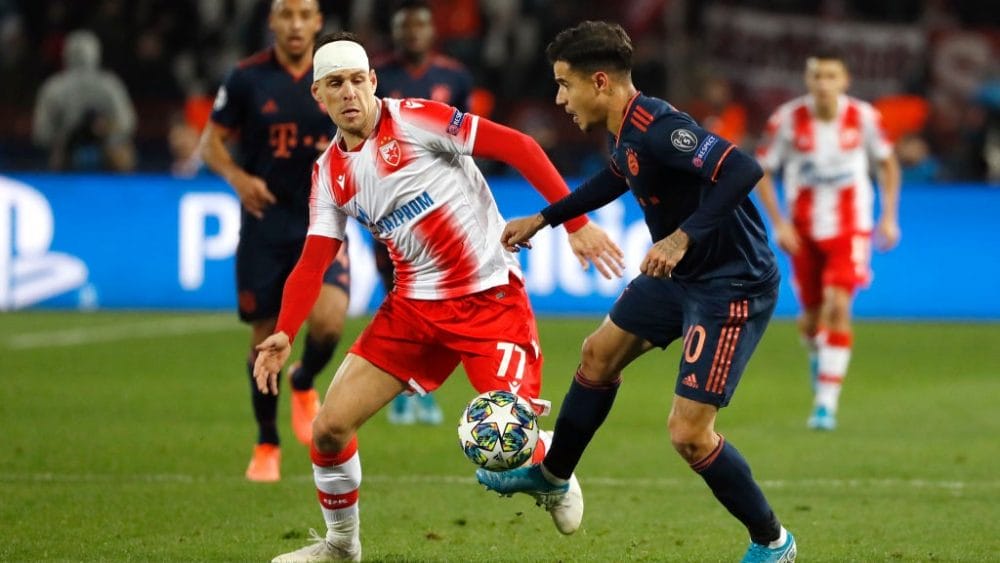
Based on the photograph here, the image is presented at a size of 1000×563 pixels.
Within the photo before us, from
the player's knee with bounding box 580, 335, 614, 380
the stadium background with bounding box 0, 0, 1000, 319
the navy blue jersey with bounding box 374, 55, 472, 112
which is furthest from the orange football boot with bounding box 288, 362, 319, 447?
the stadium background with bounding box 0, 0, 1000, 319

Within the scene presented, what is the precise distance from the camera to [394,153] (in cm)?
666

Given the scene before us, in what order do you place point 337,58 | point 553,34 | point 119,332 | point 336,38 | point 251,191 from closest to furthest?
point 337,58
point 336,38
point 251,191
point 119,332
point 553,34

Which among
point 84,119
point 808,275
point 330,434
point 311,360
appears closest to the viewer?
point 330,434

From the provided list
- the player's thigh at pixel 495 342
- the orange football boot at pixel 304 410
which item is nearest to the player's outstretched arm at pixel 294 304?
the player's thigh at pixel 495 342

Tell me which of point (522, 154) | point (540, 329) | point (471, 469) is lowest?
point (540, 329)

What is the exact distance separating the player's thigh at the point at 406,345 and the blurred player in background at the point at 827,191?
4.71m

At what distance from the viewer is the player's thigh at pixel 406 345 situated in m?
6.64

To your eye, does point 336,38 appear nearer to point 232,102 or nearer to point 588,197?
point 588,197

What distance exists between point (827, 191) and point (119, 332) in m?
7.33

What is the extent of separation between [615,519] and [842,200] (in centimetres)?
437

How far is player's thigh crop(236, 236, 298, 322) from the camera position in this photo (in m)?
8.88

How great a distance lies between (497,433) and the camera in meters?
6.17

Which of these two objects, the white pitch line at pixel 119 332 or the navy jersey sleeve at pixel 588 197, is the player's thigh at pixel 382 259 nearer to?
the navy jersey sleeve at pixel 588 197

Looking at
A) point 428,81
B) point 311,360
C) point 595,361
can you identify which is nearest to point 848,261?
point 428,81
